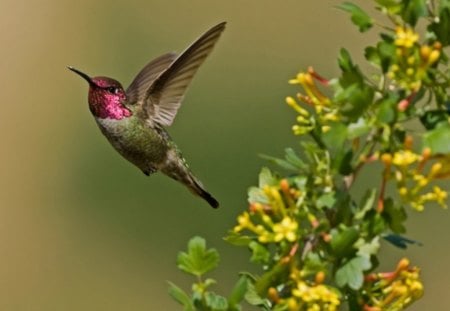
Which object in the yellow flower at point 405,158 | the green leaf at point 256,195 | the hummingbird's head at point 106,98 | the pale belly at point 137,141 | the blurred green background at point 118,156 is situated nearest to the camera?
the yellow flower at point 405,158

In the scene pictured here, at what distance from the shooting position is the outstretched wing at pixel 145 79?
473 centimetres

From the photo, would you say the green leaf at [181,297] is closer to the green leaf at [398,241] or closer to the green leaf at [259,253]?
the green leaf at [259,253]

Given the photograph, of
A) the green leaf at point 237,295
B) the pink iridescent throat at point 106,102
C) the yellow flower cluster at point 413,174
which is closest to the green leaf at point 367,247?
the yellow flower cluster at point 413,174

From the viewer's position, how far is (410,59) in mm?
2465

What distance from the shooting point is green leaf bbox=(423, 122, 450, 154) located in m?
2.41

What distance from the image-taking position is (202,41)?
4043 mm

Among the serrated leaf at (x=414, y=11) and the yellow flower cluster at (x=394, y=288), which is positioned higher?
the serrated leaf at (x=414, y=11)

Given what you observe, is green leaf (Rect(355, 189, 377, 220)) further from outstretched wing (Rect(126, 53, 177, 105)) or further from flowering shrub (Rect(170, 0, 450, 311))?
outstretched wing (Rect(126, 53, 177, 105))

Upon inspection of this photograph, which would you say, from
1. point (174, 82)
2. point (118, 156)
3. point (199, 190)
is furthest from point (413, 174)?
point (118, 156)

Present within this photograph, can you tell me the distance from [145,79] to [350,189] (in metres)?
2.40

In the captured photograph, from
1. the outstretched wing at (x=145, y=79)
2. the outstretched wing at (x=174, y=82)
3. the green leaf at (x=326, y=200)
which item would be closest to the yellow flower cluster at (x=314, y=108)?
the green leaf at (x=326, y=200)

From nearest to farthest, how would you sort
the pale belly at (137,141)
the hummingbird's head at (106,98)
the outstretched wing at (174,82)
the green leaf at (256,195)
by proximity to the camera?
the green leaf at (256,195)
the outstretched wing at (174,82)
the hummingbird's head at (106,98)
the pale belly at (137,141)

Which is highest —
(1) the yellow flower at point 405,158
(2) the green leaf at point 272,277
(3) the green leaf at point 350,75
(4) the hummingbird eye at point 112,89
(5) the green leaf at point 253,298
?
(3) the green leaf at point 350,75

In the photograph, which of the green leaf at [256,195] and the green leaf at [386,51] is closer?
the green leaf at [386,51]
